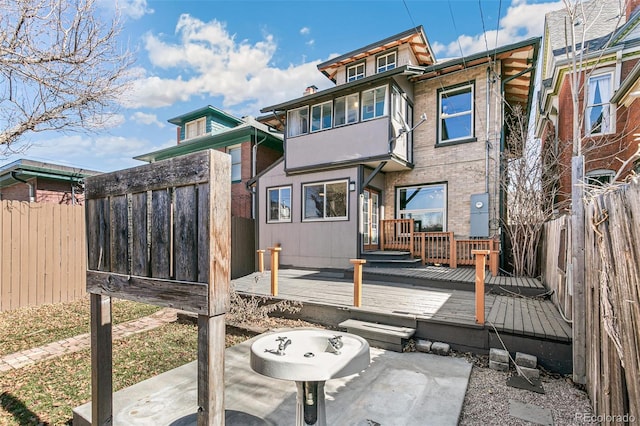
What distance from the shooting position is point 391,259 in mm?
8930

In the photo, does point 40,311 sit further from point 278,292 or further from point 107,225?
point 107,225

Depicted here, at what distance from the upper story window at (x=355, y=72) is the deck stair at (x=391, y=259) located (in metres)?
6.83

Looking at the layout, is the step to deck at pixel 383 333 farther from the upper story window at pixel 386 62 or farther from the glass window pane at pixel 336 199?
the upper story window at pixel 386 62

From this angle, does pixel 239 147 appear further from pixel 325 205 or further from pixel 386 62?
pixel 386 62

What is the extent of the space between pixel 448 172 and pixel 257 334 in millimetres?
7484

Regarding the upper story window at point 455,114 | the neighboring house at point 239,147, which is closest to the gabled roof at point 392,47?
the upper story window at point 455,114

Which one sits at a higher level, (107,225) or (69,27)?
(69,27)

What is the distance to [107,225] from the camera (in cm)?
230

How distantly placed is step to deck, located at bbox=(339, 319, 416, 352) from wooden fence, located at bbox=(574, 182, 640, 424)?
2.02 m

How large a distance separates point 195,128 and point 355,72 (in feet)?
28.7

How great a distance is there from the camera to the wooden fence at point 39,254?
6457 mm

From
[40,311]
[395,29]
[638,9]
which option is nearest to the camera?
[40,311]

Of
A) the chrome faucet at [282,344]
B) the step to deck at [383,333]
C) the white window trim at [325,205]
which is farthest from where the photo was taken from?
the white window trim at [325,205]

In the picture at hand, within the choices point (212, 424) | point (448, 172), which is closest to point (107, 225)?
point (212, 424)
